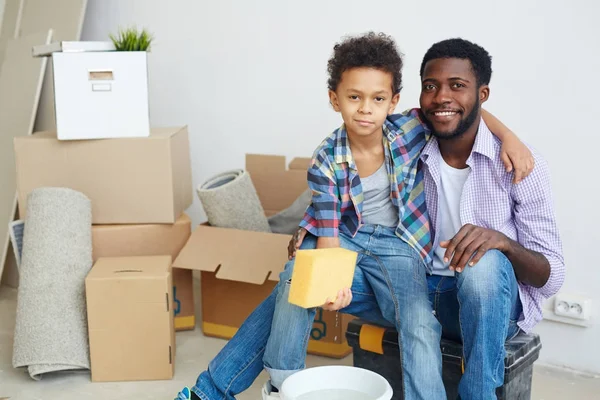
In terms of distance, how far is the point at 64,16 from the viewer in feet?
10.9

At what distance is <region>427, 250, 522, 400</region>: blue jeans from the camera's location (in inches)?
62.7

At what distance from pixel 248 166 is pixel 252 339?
3.67 ft

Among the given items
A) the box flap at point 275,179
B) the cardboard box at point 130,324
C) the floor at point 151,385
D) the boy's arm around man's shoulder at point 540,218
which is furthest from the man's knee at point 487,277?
the box flap at point 275,179

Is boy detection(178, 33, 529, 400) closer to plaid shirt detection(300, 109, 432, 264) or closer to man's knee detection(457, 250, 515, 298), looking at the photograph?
plaid shirt detection(300, 109, 432, 264)

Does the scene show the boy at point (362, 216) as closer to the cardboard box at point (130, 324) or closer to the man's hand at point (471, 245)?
the man's hand at point (471, 245)

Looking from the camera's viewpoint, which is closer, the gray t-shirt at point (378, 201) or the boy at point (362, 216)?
the boy at point (362, 216)

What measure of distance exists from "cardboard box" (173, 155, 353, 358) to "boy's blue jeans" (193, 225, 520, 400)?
50 centimetres

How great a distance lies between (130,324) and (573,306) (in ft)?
4.35

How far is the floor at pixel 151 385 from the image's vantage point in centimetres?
222

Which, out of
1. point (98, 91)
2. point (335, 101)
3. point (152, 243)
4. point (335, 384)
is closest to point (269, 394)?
point (335, 384)

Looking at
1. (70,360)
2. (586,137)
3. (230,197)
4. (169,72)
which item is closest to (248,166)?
(230,197)

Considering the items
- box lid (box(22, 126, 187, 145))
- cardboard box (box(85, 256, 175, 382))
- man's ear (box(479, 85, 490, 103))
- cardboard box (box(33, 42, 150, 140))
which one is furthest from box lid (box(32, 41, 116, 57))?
man's ear (box(479, 85, 490, 103))

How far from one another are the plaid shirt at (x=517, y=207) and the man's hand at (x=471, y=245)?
0.13 meters

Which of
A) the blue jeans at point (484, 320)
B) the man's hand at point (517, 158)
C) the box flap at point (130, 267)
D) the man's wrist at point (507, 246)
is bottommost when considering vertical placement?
the box flap at point (130, 267)
